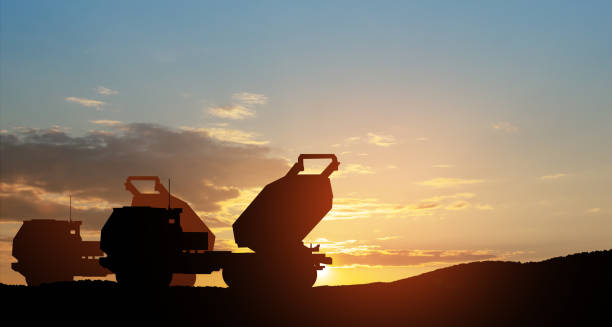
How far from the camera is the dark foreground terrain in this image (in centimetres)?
1759

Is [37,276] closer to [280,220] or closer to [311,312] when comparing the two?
[280,220]

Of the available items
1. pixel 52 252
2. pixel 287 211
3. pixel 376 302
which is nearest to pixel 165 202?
pixel 52 252

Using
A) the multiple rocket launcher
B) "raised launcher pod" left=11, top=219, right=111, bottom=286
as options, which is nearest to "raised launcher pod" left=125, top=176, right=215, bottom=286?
"raised launcher pod" left=11, top=219, right=111, bottom=286

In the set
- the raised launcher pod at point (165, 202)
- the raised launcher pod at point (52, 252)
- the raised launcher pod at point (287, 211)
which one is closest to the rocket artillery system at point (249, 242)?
the raised launcher pod at point (287, 211)

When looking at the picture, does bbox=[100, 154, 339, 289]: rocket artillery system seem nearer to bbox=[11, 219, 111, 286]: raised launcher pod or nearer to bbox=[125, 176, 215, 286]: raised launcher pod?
bbox=[125, 176, 215, 286]: raised launcher pod

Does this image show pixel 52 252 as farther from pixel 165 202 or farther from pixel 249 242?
pixel 249 242

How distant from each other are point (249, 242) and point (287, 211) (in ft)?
4.93

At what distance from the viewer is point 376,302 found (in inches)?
760

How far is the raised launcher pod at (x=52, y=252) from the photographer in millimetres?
28641

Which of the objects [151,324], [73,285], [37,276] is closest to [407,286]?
[151,324]

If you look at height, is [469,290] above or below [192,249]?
below

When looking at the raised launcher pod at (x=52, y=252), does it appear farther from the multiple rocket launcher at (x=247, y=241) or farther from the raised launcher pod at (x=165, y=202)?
the multiple rocket launcher at (x=247, y=241)

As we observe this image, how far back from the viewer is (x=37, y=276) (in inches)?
1149

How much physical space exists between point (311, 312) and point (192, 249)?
518 cm
